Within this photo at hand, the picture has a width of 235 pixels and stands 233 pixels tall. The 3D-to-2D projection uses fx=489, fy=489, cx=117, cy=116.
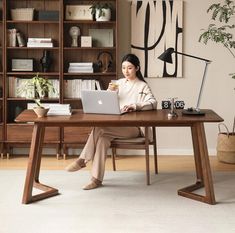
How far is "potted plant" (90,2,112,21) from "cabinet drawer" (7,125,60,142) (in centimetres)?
131

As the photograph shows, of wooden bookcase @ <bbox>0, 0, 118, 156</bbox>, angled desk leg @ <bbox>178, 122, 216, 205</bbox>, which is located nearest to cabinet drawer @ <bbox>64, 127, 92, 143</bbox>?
wooden bookcase @ <bbox>0, 0, 118, 156</bbox>

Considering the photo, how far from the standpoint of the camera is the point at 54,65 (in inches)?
222

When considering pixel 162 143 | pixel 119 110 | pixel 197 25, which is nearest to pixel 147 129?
pixel 119 110

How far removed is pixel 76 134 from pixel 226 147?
64.3 inches

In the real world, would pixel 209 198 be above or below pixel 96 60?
below

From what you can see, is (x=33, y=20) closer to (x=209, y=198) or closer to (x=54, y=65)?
(x=54, y=65)

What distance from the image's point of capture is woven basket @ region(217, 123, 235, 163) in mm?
5195

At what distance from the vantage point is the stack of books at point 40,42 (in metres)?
5.40

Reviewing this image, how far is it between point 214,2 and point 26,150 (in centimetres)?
274

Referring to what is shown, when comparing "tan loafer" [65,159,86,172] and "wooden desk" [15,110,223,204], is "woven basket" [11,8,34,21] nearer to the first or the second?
"wooden desk" [15,110,223,204]

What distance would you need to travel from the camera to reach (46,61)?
547 centimetres

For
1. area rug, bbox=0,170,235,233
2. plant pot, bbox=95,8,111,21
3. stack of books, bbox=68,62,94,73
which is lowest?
area rug, bbox=0,170,235,233

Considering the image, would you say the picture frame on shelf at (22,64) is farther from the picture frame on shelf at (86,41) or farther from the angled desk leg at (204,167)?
the angled desk leg at (204,167)

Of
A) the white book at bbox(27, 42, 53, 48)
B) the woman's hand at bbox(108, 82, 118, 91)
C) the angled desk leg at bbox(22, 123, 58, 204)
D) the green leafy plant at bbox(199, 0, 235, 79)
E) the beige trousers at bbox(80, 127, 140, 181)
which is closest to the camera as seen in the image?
the angled desk leg at bbox(22, 123, 58, 204)
